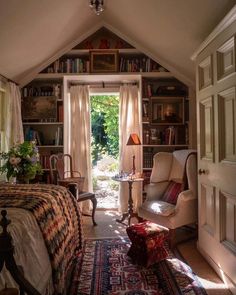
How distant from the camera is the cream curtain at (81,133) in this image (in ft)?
16.8

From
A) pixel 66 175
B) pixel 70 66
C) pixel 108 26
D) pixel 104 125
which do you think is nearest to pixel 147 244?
pixel 66 175

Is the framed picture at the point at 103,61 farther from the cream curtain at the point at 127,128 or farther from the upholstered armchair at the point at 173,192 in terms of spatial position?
the upholstered armchair at the point at 173,192

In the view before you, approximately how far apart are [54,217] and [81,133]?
304 cm

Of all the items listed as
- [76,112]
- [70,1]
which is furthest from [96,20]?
[76,112]

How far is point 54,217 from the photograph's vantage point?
221cm

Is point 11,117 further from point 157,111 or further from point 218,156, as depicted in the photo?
point 218,156

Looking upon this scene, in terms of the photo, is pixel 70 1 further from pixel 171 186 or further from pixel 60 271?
pixel 60 271

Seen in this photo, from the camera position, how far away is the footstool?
9.34ft

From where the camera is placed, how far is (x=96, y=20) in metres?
4.70

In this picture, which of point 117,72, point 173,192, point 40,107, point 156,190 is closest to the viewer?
point 173,192

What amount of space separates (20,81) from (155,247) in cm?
351

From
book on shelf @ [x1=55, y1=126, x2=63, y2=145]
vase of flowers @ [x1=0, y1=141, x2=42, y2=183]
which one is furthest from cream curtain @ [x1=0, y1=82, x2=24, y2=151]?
vase of flowers @ [x1=0, y1=141, x2=42, y2=183]

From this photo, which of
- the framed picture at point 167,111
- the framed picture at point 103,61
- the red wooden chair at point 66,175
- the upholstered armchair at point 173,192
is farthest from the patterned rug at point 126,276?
the framed picture at point 103,61

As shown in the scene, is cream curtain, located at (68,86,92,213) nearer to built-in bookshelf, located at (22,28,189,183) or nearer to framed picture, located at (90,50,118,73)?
built-in bookshelf, located at (22,28,189,183)
